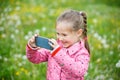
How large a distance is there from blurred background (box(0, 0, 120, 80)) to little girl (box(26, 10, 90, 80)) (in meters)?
0.74

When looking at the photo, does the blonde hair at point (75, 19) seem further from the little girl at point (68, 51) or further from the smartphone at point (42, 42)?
the smartphone at point (42, 42)

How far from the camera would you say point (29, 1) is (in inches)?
384

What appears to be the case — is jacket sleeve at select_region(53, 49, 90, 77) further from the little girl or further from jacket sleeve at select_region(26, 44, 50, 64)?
jacket sleeve at select_region(26, 44, 50, 64)

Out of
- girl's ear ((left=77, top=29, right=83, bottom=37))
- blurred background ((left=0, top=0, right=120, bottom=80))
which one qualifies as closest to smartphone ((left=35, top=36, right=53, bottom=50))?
girl's ear ((left=77, top=29, right=83, bottom=37))

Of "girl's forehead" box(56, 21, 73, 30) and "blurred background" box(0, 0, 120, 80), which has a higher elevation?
"girl's forehead" box(56, 21, 73, 30)

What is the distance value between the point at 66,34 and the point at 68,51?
19 cm

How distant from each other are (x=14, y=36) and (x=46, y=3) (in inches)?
143

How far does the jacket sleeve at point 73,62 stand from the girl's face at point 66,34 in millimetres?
133

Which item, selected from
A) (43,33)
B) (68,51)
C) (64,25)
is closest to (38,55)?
(68,51)

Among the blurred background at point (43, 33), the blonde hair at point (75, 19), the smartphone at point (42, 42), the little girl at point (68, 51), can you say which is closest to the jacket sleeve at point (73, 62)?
the little girl at point (68, 51)

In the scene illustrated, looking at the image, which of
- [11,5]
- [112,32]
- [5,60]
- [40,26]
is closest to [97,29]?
[112,32]

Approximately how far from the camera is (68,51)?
3.73 m

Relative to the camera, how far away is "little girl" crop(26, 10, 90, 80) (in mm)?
3484

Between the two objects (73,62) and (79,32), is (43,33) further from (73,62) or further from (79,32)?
(73,62)
